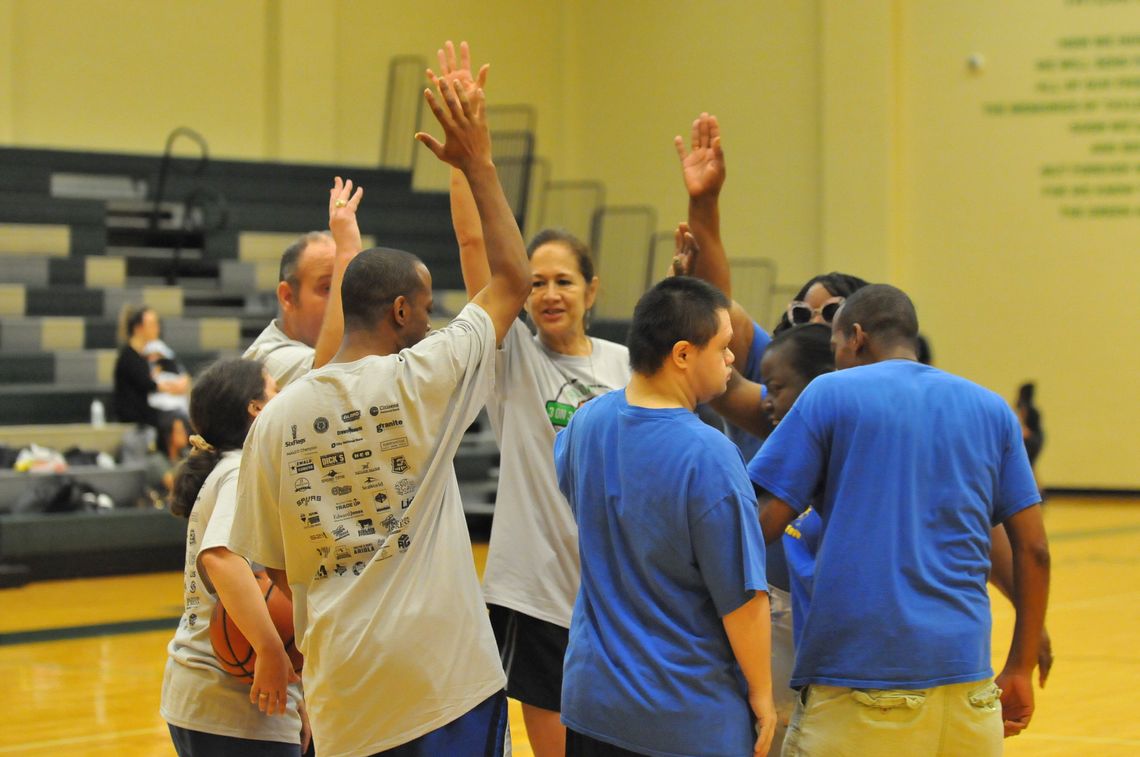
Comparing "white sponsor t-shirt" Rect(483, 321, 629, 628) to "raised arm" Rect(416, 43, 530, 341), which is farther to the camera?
"white sponsor t-shirt" Rect(483, 321, 629, 628)

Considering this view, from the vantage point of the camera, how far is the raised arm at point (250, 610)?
8.95 feet

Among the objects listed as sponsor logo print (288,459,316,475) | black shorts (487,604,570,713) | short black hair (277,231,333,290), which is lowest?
black shorts (487,604,570,713)

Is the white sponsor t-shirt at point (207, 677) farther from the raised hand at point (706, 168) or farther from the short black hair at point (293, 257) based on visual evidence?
the raised hand at point (706, 168)

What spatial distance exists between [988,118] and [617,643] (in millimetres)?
12568

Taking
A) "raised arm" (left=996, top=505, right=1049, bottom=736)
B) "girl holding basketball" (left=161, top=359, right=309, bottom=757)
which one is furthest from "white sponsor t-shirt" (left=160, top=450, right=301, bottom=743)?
"raised arm" (left=996, top=505, right=1049, bottom=736)

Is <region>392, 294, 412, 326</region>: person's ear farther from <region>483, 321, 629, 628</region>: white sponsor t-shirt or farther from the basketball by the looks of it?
<region>483, 321, 629, 628</region>: white sponsor t-shirt

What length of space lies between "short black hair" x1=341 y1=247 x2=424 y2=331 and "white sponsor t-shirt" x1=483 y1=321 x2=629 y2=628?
829 mm

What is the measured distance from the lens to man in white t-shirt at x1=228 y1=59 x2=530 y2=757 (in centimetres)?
257

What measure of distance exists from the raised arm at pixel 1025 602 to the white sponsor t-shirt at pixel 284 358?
1.55 m

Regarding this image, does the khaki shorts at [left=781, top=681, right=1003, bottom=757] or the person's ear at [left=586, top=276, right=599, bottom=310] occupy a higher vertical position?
the person's ear at [left=586, top=276, right=599, bottom=310]

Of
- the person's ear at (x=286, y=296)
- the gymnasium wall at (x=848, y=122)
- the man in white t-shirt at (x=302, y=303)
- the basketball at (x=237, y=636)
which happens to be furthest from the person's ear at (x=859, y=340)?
the gymnasium wall at (x=848, y=122)

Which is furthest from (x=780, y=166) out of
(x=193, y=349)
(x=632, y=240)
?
(x=193, y=349)

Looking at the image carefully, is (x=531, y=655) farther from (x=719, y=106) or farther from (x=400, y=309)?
(x=719, y=106)

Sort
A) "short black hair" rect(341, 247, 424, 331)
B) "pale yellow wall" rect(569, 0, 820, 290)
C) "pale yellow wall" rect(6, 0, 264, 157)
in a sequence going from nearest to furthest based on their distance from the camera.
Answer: "short black hair" rect(341, 247, 424, 331)
"pale yellow wall" rect(6, 0, 264, 157)
"pale yellow wall" rect(569, 0, 820, 290)
